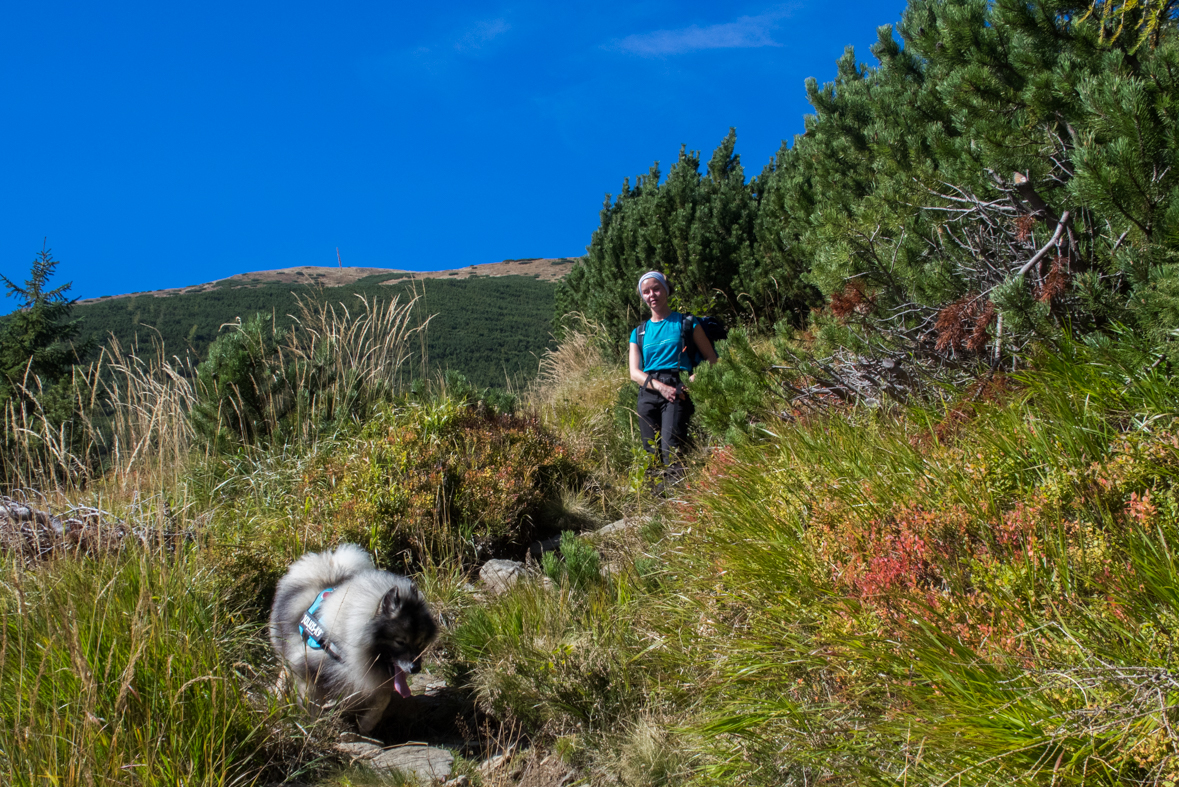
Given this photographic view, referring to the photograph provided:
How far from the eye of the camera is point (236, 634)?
12.2 ft

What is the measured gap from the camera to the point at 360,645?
10.3ft

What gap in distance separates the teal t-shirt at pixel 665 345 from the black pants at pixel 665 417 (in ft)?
0.34

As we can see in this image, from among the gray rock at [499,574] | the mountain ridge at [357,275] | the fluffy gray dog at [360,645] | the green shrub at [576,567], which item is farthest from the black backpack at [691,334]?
the mountain ridge at [357,275]

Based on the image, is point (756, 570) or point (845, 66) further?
point (845, 66)

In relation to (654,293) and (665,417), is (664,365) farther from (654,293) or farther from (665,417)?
(654,293)

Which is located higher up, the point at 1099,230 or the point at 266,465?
the point at 1099,230

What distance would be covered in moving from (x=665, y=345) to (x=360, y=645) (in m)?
3.92

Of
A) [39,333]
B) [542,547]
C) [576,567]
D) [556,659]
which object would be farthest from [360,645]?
[39,333]

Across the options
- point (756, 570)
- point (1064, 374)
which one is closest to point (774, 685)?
point (756, 570)

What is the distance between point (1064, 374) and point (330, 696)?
3.57 metres

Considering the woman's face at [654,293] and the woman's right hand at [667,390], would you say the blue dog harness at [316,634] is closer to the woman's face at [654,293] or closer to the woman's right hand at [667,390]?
the woman's right hand at [667,390]

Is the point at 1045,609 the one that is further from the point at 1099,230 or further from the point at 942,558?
the point at 1099,230

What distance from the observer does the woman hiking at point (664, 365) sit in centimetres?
614

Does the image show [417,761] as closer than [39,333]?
Yes
